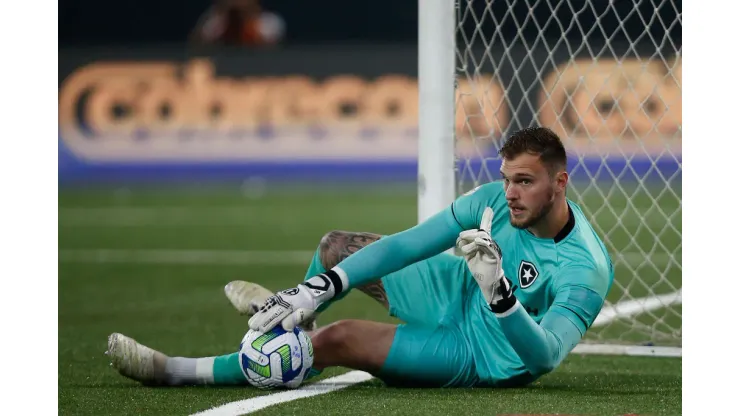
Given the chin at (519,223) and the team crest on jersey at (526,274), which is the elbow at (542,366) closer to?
the team crest on jersey at (526,274)

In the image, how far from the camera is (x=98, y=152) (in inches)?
846

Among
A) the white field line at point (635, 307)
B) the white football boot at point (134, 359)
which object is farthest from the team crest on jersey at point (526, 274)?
the white field line at point (635, 307)

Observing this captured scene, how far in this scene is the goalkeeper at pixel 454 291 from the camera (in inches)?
165

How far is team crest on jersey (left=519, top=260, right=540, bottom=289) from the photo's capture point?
434 centimetres

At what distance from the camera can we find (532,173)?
13.6 ft

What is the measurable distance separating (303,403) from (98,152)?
59.2 feet

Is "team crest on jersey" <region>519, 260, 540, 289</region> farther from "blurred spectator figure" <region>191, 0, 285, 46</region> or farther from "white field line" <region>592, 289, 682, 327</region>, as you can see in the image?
"blurred spectator figure" <region>191, 0, 285, 46</region>

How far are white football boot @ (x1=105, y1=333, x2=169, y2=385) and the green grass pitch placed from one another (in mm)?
64

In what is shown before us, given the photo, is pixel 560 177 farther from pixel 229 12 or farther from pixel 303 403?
pixel 229 12

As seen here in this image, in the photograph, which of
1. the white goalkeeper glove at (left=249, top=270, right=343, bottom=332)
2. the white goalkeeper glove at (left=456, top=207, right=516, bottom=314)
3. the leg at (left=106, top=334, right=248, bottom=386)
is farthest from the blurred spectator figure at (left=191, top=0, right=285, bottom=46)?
the white goalkeeper glove at (left=456, top=207, right=516, bottom=314)

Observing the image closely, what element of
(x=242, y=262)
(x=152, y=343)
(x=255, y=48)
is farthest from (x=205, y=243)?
(x=255, y=48)

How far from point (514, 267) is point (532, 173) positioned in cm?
42

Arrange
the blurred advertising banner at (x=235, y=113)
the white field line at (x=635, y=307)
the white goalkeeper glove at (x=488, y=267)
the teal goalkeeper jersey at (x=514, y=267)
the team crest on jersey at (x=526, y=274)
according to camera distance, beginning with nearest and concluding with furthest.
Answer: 1. the white goalkeeper glove at (x=488, y=267)
2. the teal goalkeeper jersey at (x=514, y=267)
3. the team crest on jersey at (x=526, y=274)
4. the white field line at (x=635, y=307)
5. the blurred advertising banner at (x=235, y=113)

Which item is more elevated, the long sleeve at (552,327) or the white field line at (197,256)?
the long sleeve at (552,327)
